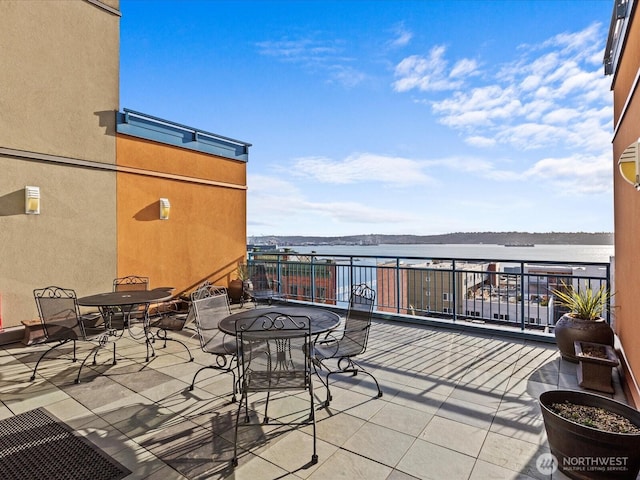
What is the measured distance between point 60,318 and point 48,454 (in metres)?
1.66

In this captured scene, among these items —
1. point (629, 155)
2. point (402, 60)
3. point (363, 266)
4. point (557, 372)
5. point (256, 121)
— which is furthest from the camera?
point (256, 121)

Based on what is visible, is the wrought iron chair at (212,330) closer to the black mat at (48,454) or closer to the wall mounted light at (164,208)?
the black mat at (48,454)

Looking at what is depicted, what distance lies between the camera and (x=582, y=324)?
3502 mm

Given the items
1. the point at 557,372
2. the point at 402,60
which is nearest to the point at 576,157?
the point at 402,60

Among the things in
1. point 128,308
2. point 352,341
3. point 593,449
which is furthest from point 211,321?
point 593,449

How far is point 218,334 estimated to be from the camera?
129 inches

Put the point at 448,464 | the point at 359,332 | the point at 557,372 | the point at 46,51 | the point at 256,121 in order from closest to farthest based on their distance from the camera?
the point at 448,464
the point at 359,332
the point at 557,372
the point at 46,51
the point at 256,121

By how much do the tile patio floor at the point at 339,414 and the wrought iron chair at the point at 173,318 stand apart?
0.35m

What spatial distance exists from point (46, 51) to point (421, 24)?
6.46m

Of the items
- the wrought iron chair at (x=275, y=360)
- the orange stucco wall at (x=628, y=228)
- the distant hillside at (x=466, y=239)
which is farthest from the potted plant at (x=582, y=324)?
the distant hillside at (x=466, y=239)

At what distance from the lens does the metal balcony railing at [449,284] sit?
178 inches

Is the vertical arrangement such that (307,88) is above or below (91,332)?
above

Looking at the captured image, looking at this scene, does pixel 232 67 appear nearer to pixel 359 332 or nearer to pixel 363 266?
pixel 363 266

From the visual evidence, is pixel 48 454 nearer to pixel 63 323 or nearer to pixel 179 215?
pixel 63 323
